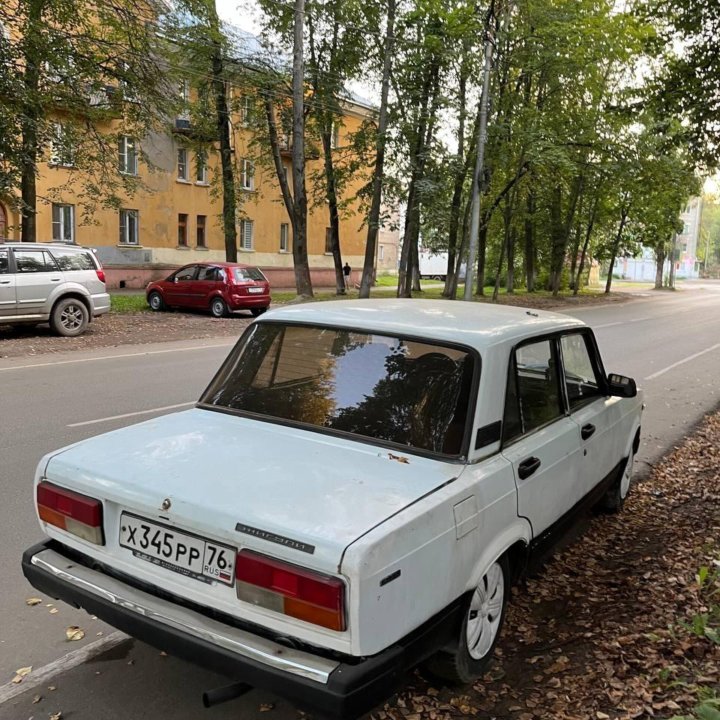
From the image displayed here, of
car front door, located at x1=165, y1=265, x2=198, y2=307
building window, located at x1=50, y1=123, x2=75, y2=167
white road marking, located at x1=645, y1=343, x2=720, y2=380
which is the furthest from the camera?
car front door, located at x1=165, y1=265, x2=198, y2=307

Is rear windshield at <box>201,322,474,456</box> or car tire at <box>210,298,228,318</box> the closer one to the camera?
rear windshield at <box>201,322,474,456</box>

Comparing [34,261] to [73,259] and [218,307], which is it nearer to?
[73,259]

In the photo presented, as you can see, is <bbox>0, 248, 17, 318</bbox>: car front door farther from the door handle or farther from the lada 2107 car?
the door handle

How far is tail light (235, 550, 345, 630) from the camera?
2.09 metres

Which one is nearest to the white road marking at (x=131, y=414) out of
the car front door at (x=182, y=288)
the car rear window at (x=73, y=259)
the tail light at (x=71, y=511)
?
the tail light at (x=71, y=511)

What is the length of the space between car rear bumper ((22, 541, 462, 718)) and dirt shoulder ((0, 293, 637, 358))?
10.2 metres

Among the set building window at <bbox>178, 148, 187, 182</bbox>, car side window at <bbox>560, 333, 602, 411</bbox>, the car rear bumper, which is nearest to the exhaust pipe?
the car rear bumper

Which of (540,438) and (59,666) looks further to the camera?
(540,438)

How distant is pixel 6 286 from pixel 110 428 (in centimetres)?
736

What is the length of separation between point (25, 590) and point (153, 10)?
20380mm

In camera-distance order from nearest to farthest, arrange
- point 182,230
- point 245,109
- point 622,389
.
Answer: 1. point 622,389
2. point 245,109
3. point 182,230

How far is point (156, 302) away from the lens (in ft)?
67.3

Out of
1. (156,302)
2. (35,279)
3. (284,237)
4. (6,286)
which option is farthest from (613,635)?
(284,237)

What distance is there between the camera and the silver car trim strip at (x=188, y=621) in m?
2.14
